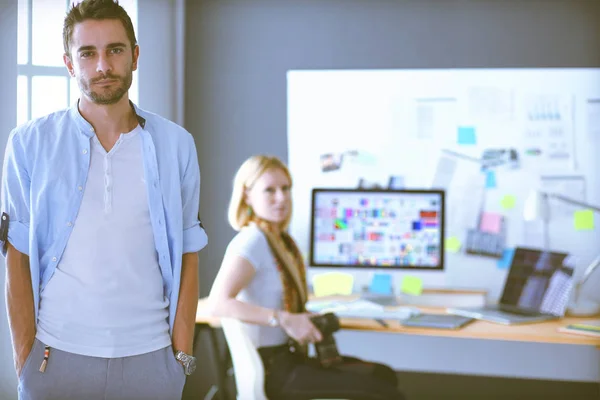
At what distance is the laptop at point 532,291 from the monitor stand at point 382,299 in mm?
264

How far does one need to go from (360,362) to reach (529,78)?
1.57 meters

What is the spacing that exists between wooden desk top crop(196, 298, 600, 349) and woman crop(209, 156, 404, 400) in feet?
0.47

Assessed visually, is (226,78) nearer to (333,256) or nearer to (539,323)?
(333,256)

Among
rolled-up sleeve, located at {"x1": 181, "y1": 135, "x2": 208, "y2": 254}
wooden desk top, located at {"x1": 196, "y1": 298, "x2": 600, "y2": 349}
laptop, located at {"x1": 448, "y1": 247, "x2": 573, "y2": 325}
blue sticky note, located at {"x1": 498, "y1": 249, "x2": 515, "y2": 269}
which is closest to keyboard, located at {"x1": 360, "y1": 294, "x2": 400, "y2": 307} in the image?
laptop, located at {"x1": 448, "y1": 247, "x2": 573, "y2": 325}

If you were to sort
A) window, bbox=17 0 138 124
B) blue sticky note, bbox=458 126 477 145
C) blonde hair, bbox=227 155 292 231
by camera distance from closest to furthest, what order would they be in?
window, bbox=17 0 138 124
blonde hair, bbox=227 155 292 231
blue sticky note, bbox=458 126 477 145

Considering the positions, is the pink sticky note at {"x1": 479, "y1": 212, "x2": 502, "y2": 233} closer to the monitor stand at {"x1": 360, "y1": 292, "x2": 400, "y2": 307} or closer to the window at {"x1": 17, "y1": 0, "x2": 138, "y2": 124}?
the monitor stand at {"x1": 360, "y1": 292, "x2": 400, "y2": 307}

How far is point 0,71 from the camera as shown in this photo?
7.29 feet

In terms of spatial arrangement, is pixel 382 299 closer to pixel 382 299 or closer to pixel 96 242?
pixel 382 299

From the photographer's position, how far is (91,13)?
63.5 inches

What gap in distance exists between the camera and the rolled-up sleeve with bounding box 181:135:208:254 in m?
1.72

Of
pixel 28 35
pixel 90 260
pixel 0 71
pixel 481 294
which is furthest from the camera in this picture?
Result: pixel 481 294

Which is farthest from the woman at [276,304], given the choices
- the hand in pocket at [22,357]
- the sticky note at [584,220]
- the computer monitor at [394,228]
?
the sticky note at [584,220]

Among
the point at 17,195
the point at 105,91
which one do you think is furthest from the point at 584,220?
the point at 17,195

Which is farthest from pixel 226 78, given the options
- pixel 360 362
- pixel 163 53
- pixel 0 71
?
pixel 360 362
